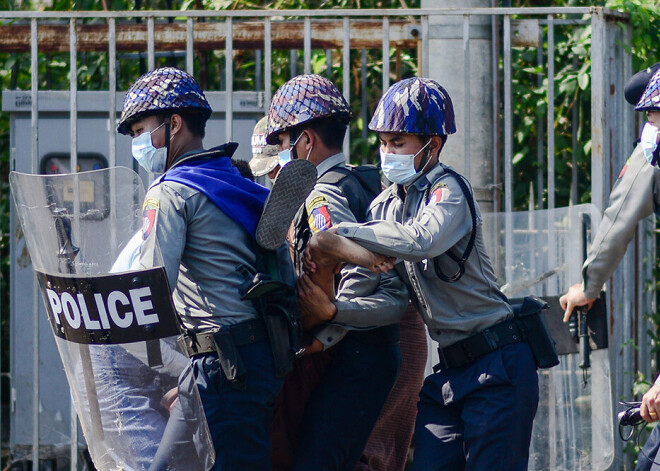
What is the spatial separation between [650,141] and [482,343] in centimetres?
88

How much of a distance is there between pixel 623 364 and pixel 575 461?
579 millimetres

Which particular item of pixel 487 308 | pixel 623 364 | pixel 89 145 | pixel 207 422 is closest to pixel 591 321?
pixel 623 364

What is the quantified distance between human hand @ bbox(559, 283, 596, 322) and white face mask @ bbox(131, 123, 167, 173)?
1.73 m

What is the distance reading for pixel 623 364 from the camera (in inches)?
189

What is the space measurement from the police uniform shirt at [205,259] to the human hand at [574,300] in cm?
149

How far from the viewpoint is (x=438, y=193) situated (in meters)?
3.25

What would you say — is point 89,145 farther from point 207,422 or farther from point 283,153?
point 207,422

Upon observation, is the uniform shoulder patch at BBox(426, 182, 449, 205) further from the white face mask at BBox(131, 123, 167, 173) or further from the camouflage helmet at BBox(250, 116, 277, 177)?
the camouflage helmet at BBox(250, 116, 277, 177)

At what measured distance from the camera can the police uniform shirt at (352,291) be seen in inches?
132

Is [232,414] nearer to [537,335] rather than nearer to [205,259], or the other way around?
[205,259]

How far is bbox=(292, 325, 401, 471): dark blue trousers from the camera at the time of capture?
3422 mm

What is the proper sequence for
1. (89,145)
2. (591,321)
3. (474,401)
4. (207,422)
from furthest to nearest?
(89,145) < (591,321) < (474,401) < (207,422)

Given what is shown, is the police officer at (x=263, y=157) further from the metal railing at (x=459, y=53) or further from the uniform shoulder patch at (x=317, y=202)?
the uniform shoulder patch at (x=317, y=202)

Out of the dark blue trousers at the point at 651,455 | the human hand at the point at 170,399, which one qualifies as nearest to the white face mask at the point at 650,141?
the dark blue trousers at the point at 651,455
